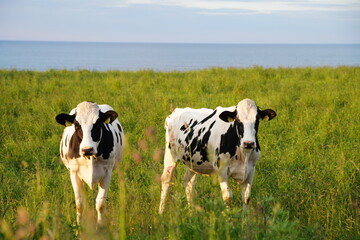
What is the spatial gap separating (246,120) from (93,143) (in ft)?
5.24

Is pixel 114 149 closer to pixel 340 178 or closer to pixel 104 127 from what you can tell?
pixel 104 127

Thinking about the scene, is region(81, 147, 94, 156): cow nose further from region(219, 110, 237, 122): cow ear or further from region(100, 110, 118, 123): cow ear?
region(219, 110, 237, 122): cow ear

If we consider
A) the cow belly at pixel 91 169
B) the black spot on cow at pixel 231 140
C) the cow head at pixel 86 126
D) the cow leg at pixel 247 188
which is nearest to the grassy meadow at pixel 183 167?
the cow leg at pixel 247 188

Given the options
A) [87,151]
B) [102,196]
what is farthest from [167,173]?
[87,151]

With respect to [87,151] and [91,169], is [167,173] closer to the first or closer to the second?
[91,169]

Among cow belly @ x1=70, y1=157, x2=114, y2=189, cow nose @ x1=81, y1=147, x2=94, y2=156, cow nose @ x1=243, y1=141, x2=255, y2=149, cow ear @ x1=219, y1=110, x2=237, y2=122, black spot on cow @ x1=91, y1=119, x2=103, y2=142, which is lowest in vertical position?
cow belly @ x1=70, y1=157, x2=114, y2=189

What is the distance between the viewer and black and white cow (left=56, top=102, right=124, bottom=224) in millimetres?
4980

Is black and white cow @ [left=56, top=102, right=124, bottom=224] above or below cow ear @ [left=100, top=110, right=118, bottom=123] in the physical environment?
below

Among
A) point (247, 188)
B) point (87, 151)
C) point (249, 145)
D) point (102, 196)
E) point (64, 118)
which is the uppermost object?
point (64, 118)

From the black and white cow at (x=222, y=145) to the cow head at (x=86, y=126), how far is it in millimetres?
764

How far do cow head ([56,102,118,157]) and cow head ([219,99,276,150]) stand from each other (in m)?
1.33

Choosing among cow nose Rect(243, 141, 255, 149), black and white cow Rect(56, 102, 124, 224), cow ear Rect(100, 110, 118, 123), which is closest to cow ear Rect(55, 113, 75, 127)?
black and white cow Rect(56, 102, 124, 224)

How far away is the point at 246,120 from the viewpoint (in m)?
4.96

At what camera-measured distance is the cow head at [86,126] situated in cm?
475
